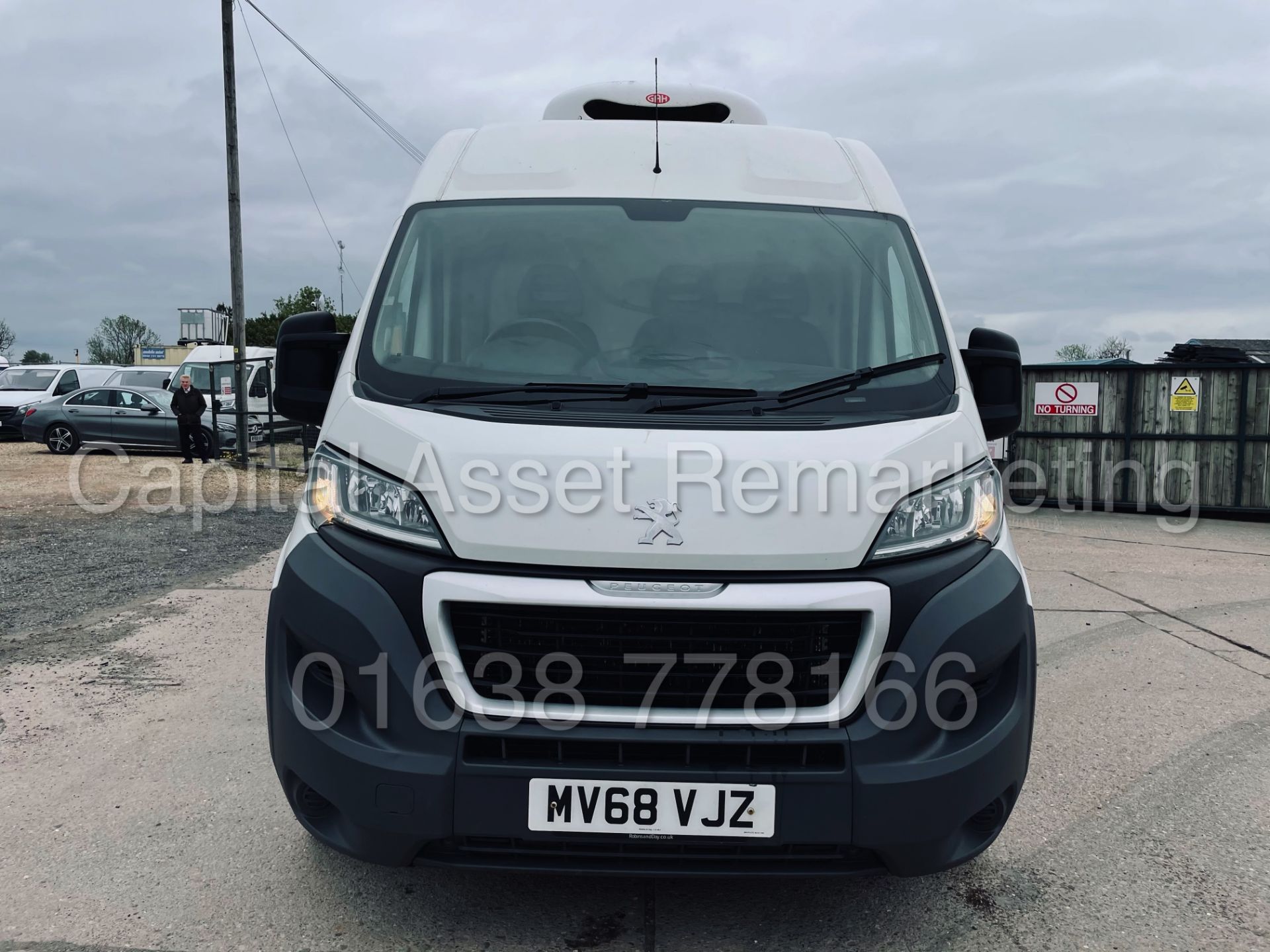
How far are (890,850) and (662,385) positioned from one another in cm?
133

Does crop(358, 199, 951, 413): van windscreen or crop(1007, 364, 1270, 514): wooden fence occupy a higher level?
crop(358, 199, 951, 413): van windscreen

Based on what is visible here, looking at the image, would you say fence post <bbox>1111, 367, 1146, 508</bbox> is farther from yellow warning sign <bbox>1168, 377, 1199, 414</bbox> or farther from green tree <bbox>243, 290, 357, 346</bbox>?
green tree <bbox>243, 290, 357, 346</bbox>

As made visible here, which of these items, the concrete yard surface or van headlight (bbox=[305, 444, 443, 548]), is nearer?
van headlight (bbox=[305, 444, 443, 548])

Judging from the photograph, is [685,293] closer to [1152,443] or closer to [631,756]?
[631,756]

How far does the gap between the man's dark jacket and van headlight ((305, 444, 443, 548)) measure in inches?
647

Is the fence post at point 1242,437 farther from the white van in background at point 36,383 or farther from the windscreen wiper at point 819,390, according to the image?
the white van in background at point 36,383

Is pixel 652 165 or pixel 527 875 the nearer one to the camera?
pixel 527 875

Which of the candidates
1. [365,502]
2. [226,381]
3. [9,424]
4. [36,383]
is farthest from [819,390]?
[36,383]

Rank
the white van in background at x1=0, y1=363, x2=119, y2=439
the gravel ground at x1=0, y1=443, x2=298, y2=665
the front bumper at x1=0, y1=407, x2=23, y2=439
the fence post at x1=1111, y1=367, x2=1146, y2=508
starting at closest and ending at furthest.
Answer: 1. the gravel ground at x1=0, y1=443, x2=298, y2=665
2. the fence post at x1=1111, y1=367, x2=1146, y2=508
3. the front bumper at x1=0, y1=407, x2=23, y2=439
4. the white van in background at x1=0, y1=363, x2=119, y2=439

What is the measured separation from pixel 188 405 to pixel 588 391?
16731 mm

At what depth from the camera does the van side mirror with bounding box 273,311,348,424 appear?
3.34 meters

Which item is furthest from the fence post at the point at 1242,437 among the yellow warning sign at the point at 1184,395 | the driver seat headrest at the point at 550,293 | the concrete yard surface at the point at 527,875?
the driver seat headrest at the point at 550,293

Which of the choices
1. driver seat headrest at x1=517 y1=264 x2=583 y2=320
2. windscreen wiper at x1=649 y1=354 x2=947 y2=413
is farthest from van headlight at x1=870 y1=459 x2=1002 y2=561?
driver seat headrest at x1=517 y1=264 x2=583 y2=320

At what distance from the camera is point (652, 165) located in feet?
12.1
